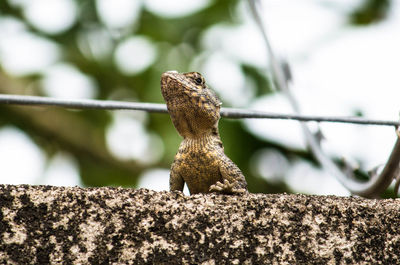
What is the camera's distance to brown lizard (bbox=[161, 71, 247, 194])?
283cm

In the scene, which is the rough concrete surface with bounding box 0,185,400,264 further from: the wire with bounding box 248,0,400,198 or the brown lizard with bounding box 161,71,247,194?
the brown lizard with bounding box 161,71,247,194

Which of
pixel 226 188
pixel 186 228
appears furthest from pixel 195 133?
pixel 186 228

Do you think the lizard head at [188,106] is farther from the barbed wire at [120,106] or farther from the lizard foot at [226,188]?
the lizard foot at [226,188]

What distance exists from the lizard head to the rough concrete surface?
2.96 ft

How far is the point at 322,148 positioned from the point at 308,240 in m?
1.23

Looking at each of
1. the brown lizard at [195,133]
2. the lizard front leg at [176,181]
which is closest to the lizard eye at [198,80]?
the brown lizard at [195,133]

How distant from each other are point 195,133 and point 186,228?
41.0 inches

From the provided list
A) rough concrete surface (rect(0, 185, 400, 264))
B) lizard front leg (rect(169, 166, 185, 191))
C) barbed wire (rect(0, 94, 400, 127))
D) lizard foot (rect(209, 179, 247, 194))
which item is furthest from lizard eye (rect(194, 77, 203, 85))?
rough concrete surface (rect(0, 185, 400, 264))

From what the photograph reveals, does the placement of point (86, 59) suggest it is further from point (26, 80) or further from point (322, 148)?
point (322, 148)

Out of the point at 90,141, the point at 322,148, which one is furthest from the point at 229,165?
the point at 90,141

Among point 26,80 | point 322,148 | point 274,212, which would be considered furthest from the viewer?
point 26,80

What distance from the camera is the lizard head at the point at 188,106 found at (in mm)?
2949

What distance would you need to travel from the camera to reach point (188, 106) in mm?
2945

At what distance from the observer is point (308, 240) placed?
197 centimetres
